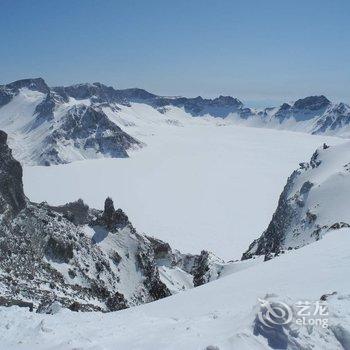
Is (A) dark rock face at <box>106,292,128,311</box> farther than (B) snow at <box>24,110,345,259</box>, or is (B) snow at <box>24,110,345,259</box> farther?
(B) snow at <box>24,110,345,259</box>

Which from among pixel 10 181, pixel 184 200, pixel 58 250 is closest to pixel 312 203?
pixel 58 250

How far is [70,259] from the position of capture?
2052 inches

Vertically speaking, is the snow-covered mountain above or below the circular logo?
above

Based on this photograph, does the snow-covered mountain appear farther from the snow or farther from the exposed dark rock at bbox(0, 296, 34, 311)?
the snow

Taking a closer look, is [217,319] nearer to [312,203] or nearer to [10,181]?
[10,181]

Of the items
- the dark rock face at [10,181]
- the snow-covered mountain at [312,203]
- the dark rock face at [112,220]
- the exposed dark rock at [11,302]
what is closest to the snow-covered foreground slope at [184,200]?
the snow-covered mountain at [312,203]

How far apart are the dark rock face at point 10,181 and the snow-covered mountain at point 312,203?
27789 millimetres

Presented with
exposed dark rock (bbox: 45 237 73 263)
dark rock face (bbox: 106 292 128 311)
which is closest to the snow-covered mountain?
dark rock face (bbox: 106 292 128 311)

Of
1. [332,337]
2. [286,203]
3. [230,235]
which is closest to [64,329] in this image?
[332,337]

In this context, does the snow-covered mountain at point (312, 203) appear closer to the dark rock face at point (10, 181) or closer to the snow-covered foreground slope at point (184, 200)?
the dark rock face at point (10, 181)

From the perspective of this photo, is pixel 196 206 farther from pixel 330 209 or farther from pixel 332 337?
pixel 332 337

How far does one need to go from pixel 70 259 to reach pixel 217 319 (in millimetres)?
36232

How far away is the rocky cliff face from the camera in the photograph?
4322cm

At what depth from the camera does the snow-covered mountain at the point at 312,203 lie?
2147 inches
